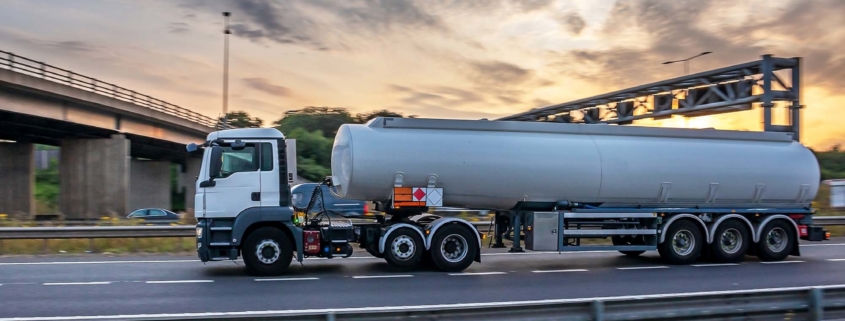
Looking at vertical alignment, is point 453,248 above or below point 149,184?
above

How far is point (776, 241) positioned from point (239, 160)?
11.7 m

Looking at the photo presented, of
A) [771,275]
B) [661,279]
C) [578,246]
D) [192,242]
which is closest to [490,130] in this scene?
[578,246]

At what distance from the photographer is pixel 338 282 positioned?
12922 millimetres

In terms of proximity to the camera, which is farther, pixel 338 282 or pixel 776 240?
pixel 776 240

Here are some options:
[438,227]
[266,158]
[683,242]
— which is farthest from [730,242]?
[266,158]

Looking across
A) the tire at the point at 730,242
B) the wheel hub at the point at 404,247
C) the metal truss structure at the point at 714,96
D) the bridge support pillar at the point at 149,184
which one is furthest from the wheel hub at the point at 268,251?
the bridge support pillar at the point at 149,184

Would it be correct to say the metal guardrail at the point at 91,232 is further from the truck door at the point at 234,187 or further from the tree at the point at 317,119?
the tree at the point at 317,119

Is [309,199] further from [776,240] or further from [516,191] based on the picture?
[776,240]

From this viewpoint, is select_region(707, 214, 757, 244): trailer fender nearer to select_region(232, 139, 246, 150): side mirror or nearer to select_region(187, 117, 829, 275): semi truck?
select_region(187, 117, 829, 275): semi truck

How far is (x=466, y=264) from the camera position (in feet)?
47.6

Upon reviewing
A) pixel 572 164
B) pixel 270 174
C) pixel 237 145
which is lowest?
pixel 270 174

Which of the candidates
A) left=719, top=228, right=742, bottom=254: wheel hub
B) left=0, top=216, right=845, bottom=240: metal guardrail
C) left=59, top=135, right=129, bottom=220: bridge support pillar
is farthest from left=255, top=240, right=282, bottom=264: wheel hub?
left=59, top=135, right=129, bottom=220: bridge support pillar

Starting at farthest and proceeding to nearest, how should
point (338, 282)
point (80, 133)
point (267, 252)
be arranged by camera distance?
1. point (80, 133)
2. point (267, 252)
3. point (338, 282)

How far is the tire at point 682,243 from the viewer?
1608 cm
